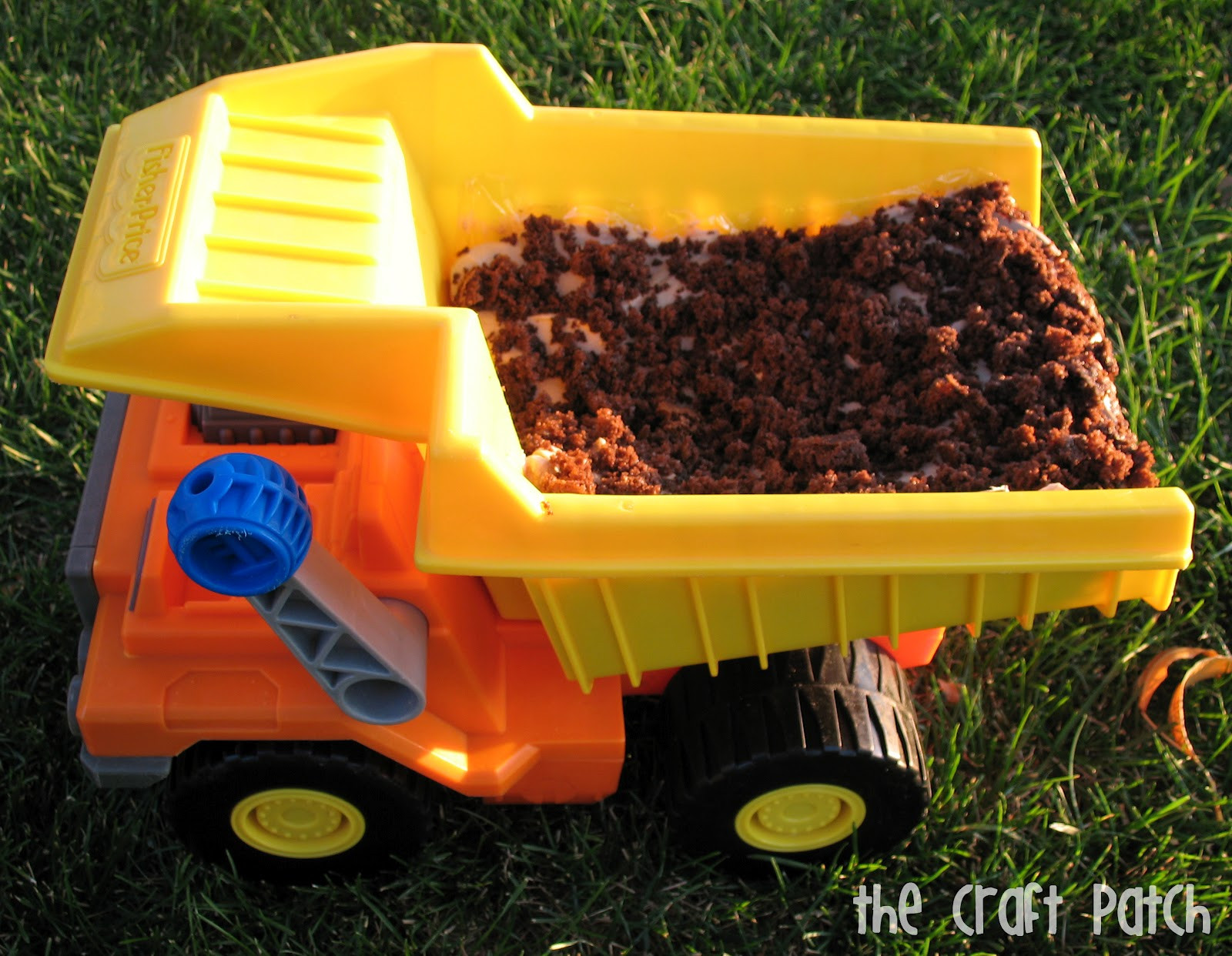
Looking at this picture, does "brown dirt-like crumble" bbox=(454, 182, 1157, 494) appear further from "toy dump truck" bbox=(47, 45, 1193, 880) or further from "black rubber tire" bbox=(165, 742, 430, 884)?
"black rubber tire" bbox=(165, 742, 430, 884)

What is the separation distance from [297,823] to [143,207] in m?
0.89

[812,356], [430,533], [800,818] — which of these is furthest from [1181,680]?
[430,533]

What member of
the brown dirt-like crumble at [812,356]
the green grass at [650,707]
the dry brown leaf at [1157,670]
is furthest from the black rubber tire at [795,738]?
the dry brown leaf at [1157,670]

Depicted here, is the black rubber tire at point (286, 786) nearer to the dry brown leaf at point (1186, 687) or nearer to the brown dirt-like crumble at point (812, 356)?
the brown dirt-like crumble at point (812, 356)

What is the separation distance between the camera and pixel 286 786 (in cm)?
168

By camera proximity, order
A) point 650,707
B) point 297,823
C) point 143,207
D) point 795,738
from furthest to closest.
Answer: point 650,707 < point 297,823 < point 795,738 < point 143,207

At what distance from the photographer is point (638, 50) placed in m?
2.97

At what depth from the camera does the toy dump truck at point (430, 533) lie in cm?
139

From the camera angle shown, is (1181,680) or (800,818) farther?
(1181,680)

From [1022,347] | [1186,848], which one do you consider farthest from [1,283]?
[1186,848]

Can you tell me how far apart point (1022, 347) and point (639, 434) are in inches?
22.8

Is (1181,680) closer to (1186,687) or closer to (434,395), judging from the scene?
(1186,687)

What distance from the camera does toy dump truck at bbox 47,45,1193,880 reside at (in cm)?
139

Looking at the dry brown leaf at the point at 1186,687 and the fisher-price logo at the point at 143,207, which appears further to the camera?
the dry brown leaf at the point at 1186,687
